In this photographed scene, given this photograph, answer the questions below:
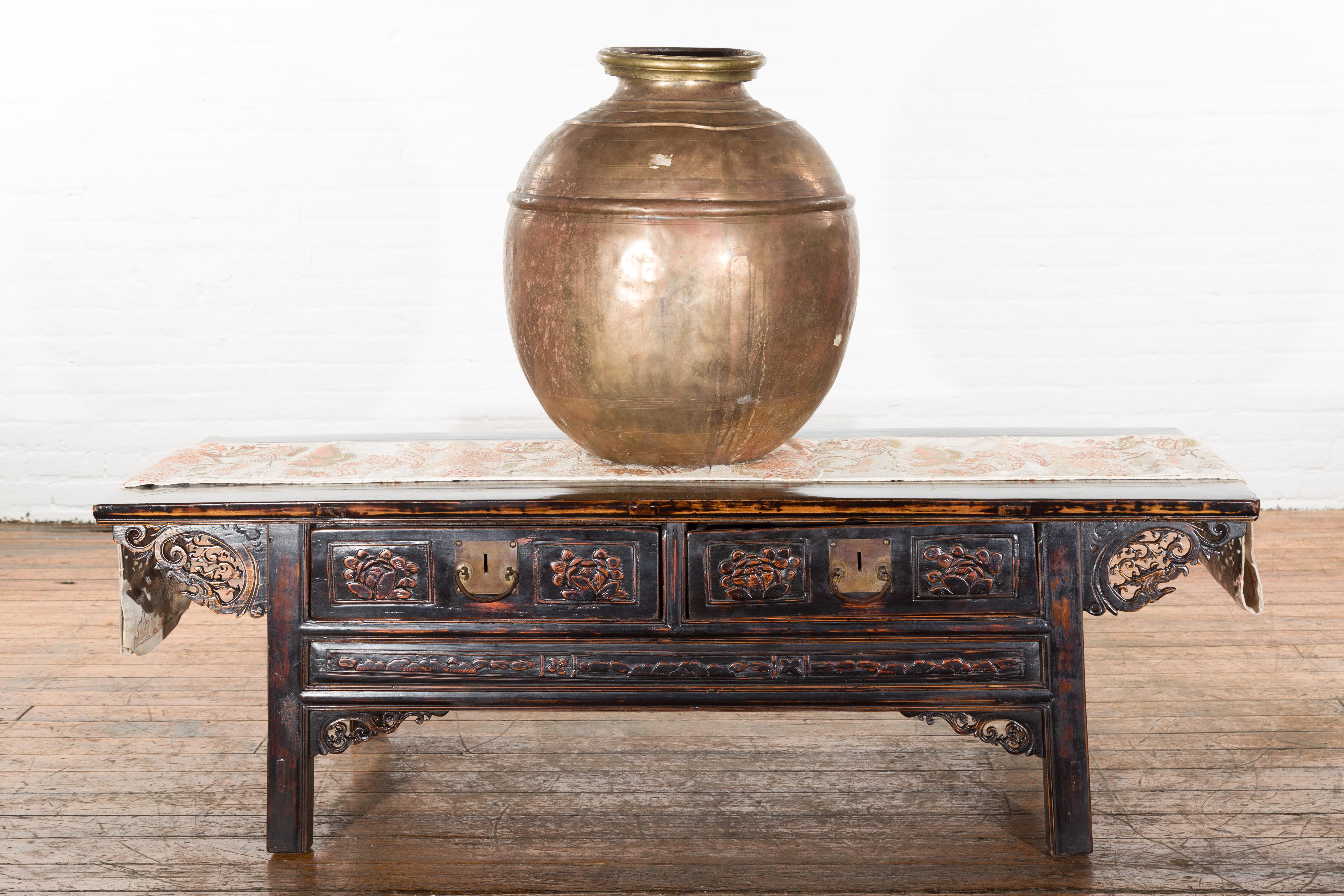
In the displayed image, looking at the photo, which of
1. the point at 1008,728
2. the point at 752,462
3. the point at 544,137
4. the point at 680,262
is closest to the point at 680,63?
the point at 680,262

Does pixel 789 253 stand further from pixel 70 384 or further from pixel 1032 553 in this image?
pixel 70 384

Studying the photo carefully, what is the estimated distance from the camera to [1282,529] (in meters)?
3.72

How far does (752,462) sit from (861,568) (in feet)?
0.98

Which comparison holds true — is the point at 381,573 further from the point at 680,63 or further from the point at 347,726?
the point at 680,63

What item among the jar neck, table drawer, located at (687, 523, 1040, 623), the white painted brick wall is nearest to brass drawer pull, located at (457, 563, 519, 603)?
table drawer, located at (687, 523, 1040, 623)

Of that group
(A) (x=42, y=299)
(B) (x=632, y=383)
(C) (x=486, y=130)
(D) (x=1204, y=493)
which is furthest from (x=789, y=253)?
(A) (x=42, y=299)

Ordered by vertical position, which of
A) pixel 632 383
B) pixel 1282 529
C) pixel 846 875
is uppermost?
pixel 632 383

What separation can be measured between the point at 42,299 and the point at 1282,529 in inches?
144

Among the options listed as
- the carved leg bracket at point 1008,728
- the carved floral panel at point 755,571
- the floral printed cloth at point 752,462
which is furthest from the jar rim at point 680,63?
the carved leg bracket at point 1008,728

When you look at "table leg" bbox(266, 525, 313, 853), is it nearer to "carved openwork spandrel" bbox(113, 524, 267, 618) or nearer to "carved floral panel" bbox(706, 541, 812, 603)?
"carved openwork spandrel" bbox(113, 524, 267, 618)

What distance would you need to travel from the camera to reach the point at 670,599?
199 cm

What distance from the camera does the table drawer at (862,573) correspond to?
1.99 metres

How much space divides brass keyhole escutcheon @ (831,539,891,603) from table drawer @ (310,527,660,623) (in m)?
0.27

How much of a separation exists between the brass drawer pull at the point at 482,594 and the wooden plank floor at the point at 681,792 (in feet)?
1.31
